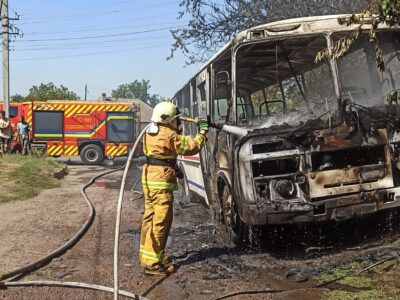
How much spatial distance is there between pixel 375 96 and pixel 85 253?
153 inches

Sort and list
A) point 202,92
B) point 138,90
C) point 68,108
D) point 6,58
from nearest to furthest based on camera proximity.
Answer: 1. point 202,92
2. point 68,108
3. point 6,58
4. point 138,90

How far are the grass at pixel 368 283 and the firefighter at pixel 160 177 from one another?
5.45ft

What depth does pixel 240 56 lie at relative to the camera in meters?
5.91

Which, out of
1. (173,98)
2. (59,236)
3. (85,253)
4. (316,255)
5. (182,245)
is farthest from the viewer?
(173,98)

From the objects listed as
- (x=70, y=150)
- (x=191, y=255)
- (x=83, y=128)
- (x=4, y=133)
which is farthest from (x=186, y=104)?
(x=70, y=150)

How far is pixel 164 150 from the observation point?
17.8 feet

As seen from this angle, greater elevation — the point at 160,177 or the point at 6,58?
the point at 6,58

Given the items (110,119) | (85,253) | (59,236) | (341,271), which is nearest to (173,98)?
(59,236)

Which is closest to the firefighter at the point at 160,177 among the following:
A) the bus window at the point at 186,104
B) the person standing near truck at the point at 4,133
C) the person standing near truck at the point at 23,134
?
the bus window at the point at 186,104

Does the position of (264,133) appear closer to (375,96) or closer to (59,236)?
(375,96)

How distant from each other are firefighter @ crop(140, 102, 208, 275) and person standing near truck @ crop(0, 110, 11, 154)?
1521 centimetres

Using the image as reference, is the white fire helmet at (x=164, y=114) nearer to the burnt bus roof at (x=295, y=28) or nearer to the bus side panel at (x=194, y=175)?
the burnt bus roof at (x=295, y=28)

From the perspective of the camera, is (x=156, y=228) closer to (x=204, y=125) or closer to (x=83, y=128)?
(x=204, y=125)

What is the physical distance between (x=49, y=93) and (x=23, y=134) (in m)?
31.5
